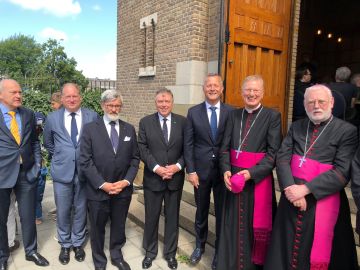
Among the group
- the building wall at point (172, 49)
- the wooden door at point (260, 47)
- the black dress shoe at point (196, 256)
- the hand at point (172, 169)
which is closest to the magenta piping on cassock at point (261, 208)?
the hand at point (172, 169)

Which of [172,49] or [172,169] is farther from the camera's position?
[172,49]

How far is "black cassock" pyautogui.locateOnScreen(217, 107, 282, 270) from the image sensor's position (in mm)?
3014

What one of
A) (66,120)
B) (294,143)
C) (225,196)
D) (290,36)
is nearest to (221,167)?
(225,196)

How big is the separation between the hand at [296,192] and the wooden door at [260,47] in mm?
3623

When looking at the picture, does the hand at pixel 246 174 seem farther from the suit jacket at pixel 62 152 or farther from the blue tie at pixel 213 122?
the suit jacket at pixel 62 152

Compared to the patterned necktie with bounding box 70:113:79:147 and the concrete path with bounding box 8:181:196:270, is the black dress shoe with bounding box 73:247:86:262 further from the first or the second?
the patterned necktie with bounding box 70:113:79:147

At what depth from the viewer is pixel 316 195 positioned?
2539 millimetres

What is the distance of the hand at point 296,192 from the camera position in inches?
101

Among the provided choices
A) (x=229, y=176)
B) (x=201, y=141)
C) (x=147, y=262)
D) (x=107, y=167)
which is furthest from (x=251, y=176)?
(x=147, y=262)

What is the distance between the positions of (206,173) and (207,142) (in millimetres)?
336

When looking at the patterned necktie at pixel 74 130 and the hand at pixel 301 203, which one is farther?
the patterned necktie at pixel 74 130

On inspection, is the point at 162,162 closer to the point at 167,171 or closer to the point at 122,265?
the point at 167,171

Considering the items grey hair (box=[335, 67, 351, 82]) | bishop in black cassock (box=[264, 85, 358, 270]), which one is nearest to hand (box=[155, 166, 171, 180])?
bishop in black cassock (box=[264, 85, 358, 270])

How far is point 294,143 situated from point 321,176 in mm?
385
